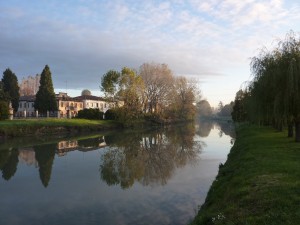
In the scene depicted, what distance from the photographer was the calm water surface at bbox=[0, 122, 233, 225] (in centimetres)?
1200

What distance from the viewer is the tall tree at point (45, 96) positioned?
71062 millimetres

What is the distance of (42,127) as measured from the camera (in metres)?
49.7

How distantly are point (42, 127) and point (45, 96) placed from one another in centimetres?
2325

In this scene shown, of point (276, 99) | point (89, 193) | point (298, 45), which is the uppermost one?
point (298, 45)

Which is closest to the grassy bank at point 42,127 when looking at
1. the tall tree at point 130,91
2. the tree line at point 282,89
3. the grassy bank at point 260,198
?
the tall tree at point 130,91

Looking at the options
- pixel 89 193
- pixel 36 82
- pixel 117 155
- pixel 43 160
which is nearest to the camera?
pixel 89 193

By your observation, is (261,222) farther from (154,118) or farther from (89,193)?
(154,118)

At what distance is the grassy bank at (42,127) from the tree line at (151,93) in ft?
23.3

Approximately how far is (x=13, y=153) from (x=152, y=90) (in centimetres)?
5302

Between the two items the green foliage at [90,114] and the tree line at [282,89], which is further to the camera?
the green foliage at [90,114]

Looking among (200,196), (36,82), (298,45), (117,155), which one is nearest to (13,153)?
(117,155)

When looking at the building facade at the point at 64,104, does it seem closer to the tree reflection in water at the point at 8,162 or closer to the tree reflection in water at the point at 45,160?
the tree reflection in water at the point at 45,160

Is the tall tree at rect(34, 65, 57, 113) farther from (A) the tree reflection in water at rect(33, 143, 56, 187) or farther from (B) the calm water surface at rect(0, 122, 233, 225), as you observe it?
(B) the calm water surface at rect(0, 122, 233, 225)

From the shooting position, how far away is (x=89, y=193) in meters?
15.5
